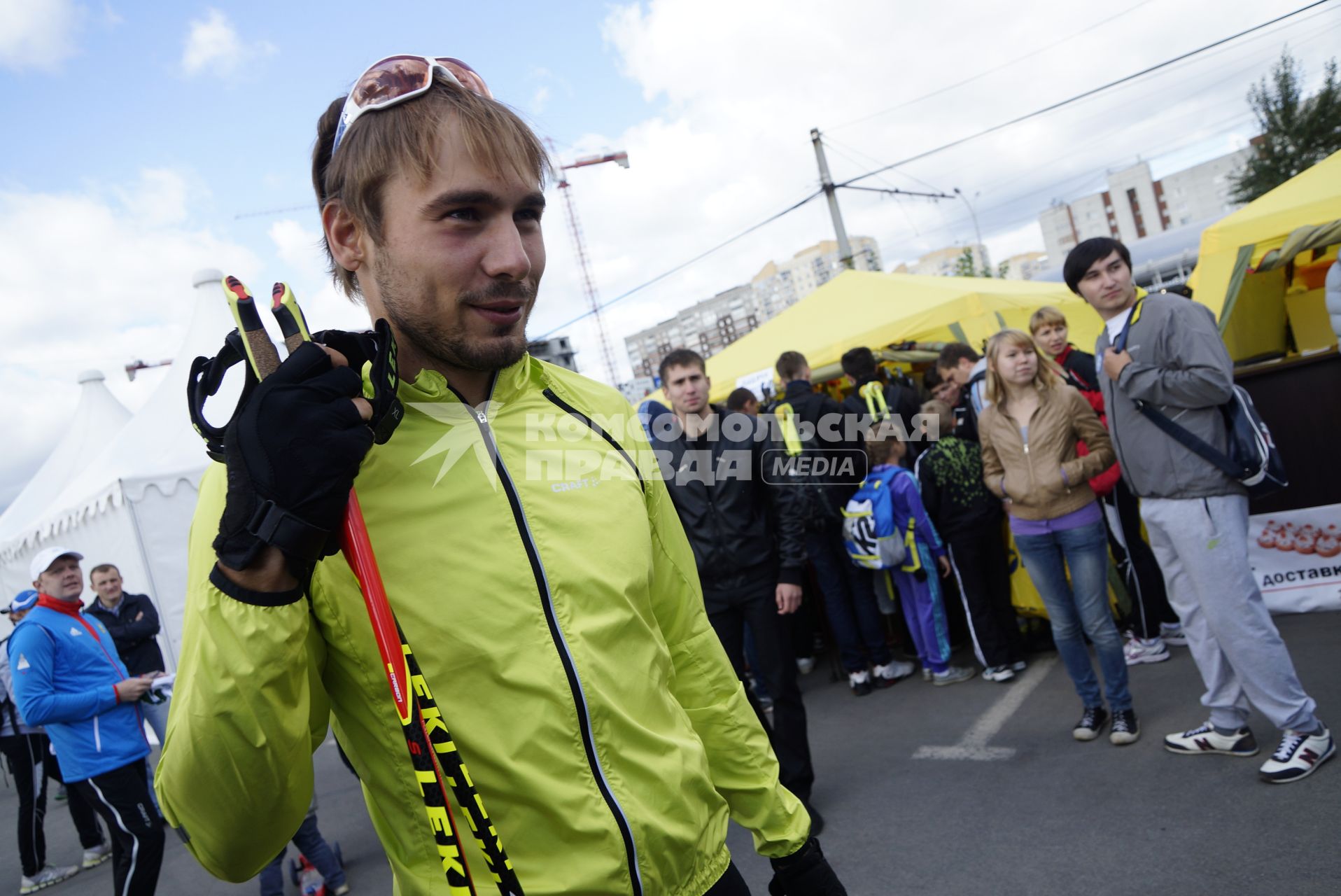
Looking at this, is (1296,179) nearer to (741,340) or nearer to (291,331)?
(741,340)

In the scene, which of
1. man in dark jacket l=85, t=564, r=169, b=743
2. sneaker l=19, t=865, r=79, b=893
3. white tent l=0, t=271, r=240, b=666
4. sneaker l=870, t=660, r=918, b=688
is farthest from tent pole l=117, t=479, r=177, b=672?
sneaker l=870, t=660, r=918, b=688

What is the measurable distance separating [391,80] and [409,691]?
935 mm

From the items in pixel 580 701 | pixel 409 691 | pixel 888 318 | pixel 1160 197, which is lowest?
pixel 580 701

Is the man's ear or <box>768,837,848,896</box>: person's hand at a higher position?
the man's ear

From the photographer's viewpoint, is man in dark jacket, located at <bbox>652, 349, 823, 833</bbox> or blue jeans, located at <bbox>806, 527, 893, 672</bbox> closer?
man in dark jacket, located at <bbox>652, 349, 823, 833</bbox>

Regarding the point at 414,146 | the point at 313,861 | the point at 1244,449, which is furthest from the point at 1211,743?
the point at 313,861

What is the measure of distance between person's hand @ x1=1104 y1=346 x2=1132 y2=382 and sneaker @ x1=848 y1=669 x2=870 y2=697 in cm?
295

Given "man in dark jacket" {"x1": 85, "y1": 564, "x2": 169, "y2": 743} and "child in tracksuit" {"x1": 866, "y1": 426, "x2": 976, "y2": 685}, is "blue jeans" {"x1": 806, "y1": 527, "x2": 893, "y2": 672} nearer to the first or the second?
"child in tracksuit" {"x1": 866, "y1": 426, "x2": 976, "y2": 685}

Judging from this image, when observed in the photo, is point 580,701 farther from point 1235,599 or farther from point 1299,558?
point 1299,558

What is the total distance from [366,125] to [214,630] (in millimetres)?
784

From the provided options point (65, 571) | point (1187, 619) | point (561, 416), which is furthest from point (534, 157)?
point (65, 571)

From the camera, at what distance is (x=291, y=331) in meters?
1.04

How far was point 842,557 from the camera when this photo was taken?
5.91 metres

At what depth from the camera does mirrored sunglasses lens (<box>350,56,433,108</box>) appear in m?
1.28
